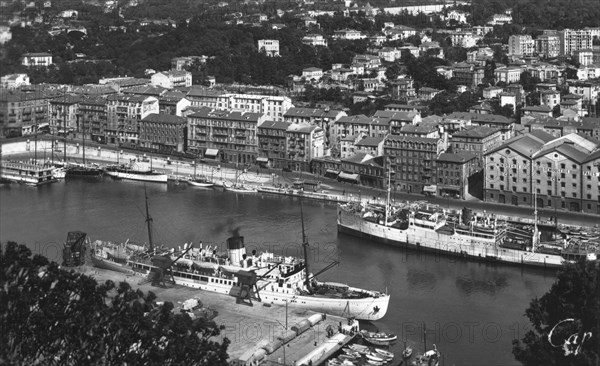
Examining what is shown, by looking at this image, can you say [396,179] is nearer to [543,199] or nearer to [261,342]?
[543,199]

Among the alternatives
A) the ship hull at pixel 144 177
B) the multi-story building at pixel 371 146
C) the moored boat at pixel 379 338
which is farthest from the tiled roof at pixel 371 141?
the moored boat at pixel 379 338

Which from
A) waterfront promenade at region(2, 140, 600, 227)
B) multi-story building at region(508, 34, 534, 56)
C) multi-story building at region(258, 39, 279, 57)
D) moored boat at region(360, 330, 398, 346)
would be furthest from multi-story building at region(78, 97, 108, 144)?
multi-story building at region(508, 34, 534, 56)

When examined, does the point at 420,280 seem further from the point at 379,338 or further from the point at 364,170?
the point at 364,170

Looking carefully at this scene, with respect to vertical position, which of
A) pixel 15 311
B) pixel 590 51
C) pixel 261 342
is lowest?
pixel 261 342

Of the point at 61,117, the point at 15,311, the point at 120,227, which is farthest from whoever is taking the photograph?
the point at 61,117

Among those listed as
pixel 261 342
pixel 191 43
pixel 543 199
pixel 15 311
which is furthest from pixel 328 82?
pixel 15 311

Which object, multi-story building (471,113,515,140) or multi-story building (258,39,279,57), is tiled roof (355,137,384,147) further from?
multi-story building (258,39,279,57)

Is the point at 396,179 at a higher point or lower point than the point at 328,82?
lower

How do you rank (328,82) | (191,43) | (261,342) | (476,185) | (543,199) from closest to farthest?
(261,342) → (543,199) → (476,185) → (328,82) → (191,43)
